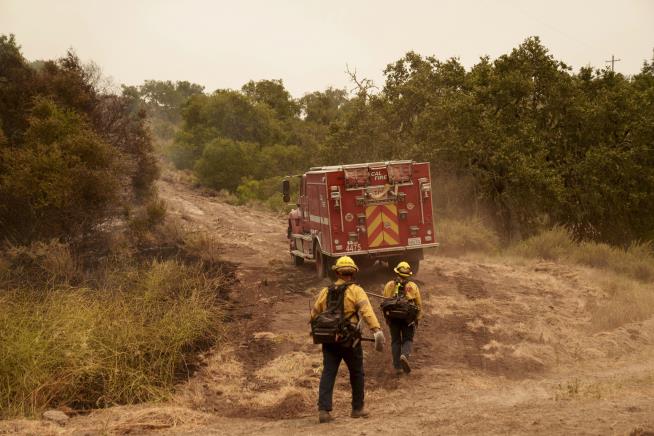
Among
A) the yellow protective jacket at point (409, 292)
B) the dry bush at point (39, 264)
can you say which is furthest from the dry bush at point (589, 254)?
the dry bush at point (39, 264)

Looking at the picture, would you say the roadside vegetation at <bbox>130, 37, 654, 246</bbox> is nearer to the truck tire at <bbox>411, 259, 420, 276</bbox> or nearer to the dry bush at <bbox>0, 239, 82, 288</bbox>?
the truck tire at <bbox>411, 259, 420, 276</bbox>

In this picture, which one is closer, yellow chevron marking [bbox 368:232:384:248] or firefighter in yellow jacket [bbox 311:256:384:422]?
firefighter in yellow jacket [bbox 311:256:384:422]

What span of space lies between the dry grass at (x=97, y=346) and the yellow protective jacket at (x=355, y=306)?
2646mm

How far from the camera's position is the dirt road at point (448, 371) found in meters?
8.12

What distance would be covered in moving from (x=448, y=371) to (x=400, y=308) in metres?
1.35

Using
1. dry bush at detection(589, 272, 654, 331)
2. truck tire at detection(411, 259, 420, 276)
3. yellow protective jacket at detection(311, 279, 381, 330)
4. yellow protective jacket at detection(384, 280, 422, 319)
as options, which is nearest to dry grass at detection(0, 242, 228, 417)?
yellow protective jacket at detection(311, 279, 381, 330)

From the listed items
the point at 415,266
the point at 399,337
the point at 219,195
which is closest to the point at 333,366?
the point at 399,337

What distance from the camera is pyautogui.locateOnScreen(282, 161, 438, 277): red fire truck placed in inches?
629

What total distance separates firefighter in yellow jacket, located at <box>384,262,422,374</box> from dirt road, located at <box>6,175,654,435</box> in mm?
250

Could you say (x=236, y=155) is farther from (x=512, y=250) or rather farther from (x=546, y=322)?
(x=546, y=322)

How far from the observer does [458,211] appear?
27.3m

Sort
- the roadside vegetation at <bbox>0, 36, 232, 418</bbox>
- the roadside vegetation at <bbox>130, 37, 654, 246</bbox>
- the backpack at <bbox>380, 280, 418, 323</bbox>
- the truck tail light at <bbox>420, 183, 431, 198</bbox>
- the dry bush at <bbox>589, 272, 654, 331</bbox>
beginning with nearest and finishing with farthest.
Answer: the roadside vegetation at <bbox>0, 36, 232, 418</bbox>, the backpack at <bbox>380, 280, 418, 323</bbox>, the dry bush at <bbox>589, 272, 654, 331</bbox>, the truck tail light at <bbox>420, 183, 431, 198</bbox>, the roadside vegetation at <bbox>130, 37, 654, 246</bbox>

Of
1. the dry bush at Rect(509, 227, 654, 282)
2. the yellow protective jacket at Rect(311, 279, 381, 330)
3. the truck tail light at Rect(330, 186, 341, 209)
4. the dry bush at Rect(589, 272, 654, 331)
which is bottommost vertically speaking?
the dry bush at Rect(589, 272, 654, 331)

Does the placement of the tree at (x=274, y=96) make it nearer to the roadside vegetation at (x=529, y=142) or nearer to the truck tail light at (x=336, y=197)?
the roadside vegetation at (x=529, y=142)
